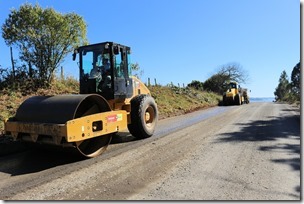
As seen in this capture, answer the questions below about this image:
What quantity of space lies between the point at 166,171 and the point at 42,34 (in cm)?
1101

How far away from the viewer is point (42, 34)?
1468 cm

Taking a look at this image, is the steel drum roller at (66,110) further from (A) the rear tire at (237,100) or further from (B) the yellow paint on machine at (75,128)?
(A) the rear tire at (237,100)

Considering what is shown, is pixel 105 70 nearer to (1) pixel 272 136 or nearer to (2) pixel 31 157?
(2) pixel 31 157

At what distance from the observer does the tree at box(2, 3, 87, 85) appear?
1444cm

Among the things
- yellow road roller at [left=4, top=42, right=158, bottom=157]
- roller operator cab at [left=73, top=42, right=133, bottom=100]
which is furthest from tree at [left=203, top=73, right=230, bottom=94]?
roller operator cab at [left=73, top=42, right=133, bottom=100]

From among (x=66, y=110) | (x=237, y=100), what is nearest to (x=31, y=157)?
(x=66, y=110)

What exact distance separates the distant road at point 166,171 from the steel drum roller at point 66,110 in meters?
0.36

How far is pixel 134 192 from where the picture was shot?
4938mm

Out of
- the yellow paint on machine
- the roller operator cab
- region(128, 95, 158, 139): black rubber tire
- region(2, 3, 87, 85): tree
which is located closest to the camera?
the yellow paint on machine

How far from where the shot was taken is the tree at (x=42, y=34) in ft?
47.4

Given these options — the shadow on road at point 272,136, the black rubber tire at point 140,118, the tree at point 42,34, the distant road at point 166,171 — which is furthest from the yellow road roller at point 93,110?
the tree at point 42,34

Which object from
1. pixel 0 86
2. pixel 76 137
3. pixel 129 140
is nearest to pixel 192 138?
pixel 129 140

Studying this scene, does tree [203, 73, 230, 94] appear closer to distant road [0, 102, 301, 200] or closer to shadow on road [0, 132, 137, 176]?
distant road [0, 102, 301, 200]

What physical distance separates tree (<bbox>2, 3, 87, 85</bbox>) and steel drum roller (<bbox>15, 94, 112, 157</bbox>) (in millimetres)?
7769
